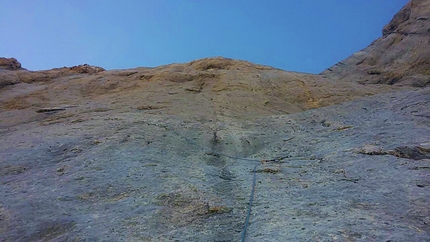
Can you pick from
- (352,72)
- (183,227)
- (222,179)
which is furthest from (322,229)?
(352,72)

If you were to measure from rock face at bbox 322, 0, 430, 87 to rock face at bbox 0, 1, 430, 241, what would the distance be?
12.1ft

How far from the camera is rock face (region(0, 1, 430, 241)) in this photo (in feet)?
17.9

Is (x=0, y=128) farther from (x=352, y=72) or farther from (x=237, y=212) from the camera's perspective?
(x=352, y=72)

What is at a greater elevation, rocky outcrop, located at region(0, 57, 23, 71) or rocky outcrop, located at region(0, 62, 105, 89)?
rocky outcrop, located at region(0, 57, 23, 71)

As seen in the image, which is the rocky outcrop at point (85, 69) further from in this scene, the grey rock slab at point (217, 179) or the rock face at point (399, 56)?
the rock face at point (399, 56)

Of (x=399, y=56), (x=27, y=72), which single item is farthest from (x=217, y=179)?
(x=399, y=56)

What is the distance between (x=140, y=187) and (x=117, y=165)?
1.17 m

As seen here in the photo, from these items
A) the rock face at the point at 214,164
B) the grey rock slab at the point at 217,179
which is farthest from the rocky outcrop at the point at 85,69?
the grey rock slab at the point at 217,179

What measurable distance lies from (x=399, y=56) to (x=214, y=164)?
54.0 ft

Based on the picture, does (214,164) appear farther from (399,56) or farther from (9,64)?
(399,56)

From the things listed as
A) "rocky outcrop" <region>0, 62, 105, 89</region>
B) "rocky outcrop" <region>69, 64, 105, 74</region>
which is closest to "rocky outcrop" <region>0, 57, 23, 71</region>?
"rocky outcrop" <region>0, 62, 105, 89</region>

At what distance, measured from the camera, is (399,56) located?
2100 centimetres

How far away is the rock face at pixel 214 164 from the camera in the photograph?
5453 millimetres

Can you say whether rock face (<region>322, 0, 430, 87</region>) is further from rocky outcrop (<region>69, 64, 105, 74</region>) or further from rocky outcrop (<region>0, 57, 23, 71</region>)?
rocky outcrop (<region>0, 57, 23, 71</region>)
